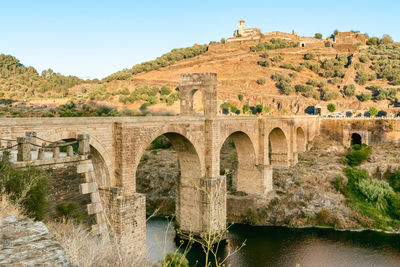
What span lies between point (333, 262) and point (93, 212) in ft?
49.9

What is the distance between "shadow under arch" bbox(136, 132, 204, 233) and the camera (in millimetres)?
21953

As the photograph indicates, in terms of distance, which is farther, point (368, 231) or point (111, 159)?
point (368, 231)

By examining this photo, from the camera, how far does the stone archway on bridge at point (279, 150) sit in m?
35.5

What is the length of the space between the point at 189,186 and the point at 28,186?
583 inches

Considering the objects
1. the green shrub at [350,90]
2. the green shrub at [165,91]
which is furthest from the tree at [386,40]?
the green shrub at [165,91]

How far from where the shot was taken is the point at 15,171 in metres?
8.58

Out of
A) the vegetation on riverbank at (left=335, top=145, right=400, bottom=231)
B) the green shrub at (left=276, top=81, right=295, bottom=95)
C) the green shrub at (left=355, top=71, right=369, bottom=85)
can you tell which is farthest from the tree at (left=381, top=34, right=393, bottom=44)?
the vegetation on riverbank at (left=335, top=145, right=400, bottom=231)

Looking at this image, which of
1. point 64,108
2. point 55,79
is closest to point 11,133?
point 64,108

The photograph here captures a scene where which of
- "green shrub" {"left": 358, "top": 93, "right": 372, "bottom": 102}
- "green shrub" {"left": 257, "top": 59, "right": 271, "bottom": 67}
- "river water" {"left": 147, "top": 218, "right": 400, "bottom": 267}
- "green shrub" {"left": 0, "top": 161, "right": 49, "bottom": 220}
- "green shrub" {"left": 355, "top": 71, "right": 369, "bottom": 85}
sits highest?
"green shrub" {"left": 257, "top": 59, "right": 271, "bottom": 67}

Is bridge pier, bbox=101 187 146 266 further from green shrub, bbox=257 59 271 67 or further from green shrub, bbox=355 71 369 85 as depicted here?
green shrub, bbox=257 59 271 67

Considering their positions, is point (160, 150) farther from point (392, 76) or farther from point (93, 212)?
point (392, 76)

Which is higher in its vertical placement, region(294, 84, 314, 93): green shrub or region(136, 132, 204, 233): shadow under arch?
region(294, 84, 314, 93): green shrub

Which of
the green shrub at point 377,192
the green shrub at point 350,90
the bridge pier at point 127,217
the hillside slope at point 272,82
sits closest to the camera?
the bridge pier at point 127,217

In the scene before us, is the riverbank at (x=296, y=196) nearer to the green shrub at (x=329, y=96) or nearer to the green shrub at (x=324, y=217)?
the green shrub at (x=324, y=217)
